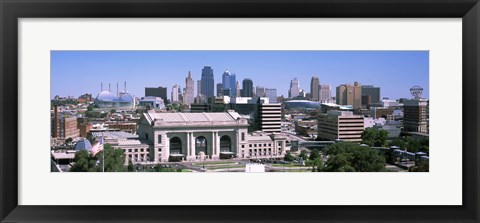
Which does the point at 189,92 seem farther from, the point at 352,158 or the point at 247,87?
the point at 352,158

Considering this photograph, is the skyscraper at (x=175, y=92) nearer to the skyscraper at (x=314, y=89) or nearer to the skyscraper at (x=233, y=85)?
the skyscraper at (x=233, y=85)

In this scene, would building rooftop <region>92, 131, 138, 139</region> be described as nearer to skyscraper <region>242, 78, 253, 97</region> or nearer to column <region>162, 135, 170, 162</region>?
column <region>162, 135, 170, 162</region>

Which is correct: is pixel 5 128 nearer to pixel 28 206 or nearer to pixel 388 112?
pixel 28 206

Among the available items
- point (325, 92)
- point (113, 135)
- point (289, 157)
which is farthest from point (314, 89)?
point (113, 135)
